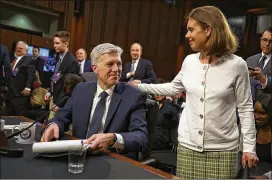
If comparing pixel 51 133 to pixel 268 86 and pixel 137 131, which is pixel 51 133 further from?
pixel 268 86

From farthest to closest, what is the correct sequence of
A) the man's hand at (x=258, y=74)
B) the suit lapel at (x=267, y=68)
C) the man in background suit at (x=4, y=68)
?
the man in background suit at (x=4, y=68) < the suit lapel at (x=267, y=68) < the man's hand at (x=258, y=74)

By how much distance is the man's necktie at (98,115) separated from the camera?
5.06 feet

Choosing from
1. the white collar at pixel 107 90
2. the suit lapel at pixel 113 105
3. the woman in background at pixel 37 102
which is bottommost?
the woman in background at pixel 37 102

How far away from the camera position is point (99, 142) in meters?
1.20

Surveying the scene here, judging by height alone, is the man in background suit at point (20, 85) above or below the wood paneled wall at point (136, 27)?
below

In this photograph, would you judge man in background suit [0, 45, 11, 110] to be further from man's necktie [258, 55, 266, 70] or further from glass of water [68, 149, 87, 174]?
glass of water [68, 149, 87, 174]

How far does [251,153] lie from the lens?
54.9 inches

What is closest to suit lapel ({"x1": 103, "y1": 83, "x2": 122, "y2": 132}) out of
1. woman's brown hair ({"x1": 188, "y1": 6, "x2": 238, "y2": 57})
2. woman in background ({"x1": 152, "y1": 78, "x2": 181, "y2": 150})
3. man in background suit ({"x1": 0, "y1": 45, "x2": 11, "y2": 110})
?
woman's brown hair ({"x1": 188, "y1": 6, "x2": 238, "y2": 57})

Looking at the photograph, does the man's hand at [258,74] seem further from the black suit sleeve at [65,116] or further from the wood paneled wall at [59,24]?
the wood paneled wall at [59,24]

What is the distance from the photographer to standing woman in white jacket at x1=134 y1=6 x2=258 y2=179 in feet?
4.60

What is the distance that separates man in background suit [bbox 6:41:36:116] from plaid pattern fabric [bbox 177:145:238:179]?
3.28 m

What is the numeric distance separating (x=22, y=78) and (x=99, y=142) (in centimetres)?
354

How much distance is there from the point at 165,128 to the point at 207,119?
175 cm

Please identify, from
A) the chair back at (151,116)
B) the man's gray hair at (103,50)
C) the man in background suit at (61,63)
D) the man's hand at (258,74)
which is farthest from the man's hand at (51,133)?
the man in background suit at (61,63)
